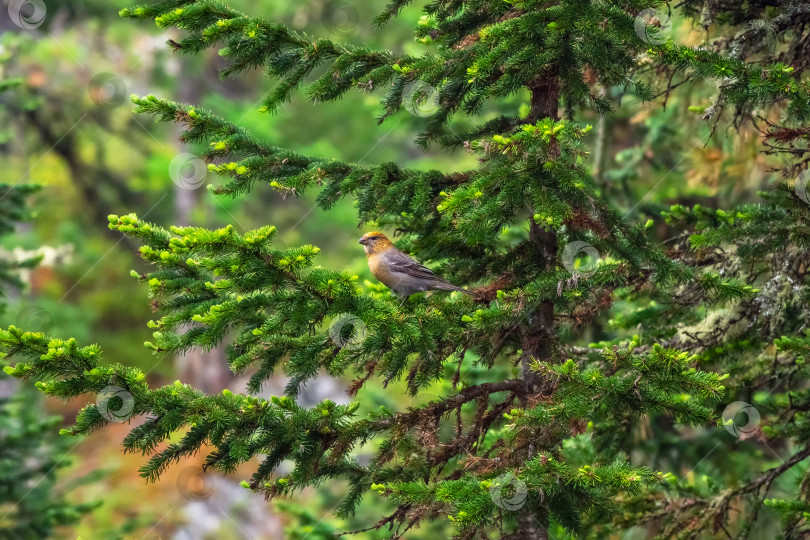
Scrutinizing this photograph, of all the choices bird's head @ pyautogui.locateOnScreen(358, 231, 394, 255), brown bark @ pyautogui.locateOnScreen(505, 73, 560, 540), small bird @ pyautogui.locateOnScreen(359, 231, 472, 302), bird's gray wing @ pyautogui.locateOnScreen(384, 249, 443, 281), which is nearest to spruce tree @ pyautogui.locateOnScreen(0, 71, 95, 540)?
bird's head @ pyautogui.locateOnScreen(358, 231, 394, 255)

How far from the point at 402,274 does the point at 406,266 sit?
89 mm

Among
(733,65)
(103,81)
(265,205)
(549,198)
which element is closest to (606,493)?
(549,198)

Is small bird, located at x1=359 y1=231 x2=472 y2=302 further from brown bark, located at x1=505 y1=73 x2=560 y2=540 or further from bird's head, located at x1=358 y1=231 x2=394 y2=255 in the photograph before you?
brown bark, located at x1=505 y1=73 x2=560 y2=540

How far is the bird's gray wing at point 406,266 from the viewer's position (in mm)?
5383

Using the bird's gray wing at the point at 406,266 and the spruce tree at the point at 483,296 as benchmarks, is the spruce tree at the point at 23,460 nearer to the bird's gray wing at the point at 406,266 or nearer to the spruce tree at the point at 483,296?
the bird's gray wing at the point at 406,266

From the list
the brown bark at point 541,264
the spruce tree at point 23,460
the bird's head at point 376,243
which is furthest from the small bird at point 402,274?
the spruce tree at point 23,460

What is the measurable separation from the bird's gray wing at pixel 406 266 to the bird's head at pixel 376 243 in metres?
0.27

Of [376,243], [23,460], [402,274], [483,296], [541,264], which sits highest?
[541,264]

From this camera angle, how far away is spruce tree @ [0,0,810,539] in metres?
3.80

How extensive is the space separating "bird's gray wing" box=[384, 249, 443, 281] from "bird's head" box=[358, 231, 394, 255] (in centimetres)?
27

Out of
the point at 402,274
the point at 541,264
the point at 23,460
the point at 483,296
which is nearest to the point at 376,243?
the point at 402,274

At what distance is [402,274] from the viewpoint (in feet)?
18.2

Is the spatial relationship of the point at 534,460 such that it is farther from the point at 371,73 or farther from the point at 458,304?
the point at 371,73

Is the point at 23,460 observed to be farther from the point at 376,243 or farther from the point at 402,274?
the point at 402,274
